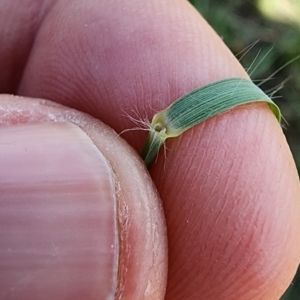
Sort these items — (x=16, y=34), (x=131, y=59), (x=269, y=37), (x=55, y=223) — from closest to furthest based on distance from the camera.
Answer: (x=55, y=223) < (x=131, y=59) < (x=16, y=34) < (x=269, y=37)

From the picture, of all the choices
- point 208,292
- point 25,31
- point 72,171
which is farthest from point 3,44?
point 208,292

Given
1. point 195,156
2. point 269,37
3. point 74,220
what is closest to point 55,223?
point 74,220

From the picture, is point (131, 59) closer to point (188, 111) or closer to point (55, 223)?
point (188, 111)

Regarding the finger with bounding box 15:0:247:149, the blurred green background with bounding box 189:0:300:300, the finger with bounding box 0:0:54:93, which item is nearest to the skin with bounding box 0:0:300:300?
the finger with bounding box 15:0:247:149

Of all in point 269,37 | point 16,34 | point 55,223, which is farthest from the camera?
point 269,37

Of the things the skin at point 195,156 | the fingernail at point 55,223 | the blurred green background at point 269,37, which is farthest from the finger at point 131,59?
the blurred green background at point 269,37

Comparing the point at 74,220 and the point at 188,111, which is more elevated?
the point at 188,111

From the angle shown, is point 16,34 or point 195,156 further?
point 16,34

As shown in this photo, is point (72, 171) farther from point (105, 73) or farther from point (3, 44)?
point (3, 44)
